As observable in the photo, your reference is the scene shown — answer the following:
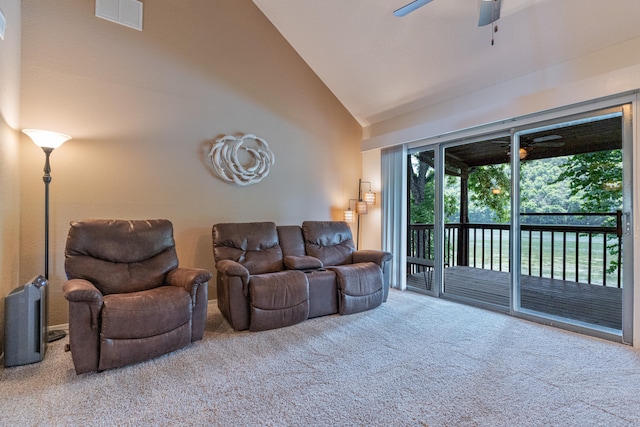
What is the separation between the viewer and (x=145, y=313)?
2100 millimetres

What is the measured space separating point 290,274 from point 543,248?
368 centimetres

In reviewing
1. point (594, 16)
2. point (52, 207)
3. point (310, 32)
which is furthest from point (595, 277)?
point (52, 207)

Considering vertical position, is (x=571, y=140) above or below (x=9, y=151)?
above

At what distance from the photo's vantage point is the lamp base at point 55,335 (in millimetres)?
2510

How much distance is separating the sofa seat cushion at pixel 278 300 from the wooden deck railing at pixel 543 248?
2.33 metres

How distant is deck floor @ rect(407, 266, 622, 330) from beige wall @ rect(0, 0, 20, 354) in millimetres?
4461

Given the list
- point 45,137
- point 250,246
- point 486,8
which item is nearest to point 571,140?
point 486,8

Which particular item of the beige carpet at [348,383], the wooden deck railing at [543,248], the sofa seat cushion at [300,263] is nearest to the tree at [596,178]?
the wooden deck railing at [543,248]

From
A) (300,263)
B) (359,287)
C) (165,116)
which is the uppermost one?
(165,116)

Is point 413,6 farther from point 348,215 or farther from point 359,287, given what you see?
point 348,215

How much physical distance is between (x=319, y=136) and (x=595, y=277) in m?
4.13

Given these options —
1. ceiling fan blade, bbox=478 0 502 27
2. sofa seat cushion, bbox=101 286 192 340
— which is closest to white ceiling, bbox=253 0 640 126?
ceiling fan blade, bbox=478 0 502 27

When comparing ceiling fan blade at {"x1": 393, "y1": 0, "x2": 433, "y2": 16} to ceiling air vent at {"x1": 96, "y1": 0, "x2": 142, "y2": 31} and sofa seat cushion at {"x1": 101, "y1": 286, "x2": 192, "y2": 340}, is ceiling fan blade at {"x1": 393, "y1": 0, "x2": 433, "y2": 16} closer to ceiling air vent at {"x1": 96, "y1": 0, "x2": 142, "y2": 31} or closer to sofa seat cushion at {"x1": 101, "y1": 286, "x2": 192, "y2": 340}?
ceiling air vent at {"x1": 96, "y1": 0, "x2": 142, "y2": 31}

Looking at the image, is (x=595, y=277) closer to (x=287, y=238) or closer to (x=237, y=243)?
(x=287, y=238)
